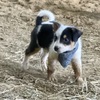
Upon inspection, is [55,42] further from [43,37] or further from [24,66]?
[24,66]

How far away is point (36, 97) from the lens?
4.57 m

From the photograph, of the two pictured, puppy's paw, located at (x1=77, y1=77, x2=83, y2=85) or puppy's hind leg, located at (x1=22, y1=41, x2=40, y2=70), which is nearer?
puppy's paw, located at (x1=77, y1=77, x2=83, y2=85)

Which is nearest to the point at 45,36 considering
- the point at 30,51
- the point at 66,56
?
the point at 30,51

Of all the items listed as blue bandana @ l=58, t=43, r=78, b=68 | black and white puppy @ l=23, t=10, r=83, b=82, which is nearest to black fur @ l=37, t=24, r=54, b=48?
black and white puppy @ l=23, t=10, r=83, b=82

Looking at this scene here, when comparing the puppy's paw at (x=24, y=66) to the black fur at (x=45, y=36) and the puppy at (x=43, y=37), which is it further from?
the black fur at (x=45, y=36)

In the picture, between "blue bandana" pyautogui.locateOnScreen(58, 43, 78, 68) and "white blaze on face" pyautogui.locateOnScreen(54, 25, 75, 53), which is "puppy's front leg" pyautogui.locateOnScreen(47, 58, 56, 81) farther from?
"white blaze on face" pyautogui.locateOnScreen(54, 25, 75, 53)

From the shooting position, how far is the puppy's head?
14.9 ft

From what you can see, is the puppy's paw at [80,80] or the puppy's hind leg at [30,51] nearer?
the puppy's paw at [80,80]

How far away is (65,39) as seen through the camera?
455 centimetres

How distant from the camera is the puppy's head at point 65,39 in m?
4.54

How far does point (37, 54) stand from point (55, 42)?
1871mm

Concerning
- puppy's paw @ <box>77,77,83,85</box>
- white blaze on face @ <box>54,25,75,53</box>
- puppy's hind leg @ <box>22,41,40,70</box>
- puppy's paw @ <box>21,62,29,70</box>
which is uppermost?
white blaze on face @ <box>54,25,75,53</box>

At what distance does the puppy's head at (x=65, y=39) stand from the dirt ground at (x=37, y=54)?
565mm

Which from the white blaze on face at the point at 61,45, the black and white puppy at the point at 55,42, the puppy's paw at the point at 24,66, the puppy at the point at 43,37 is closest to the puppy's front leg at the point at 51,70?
the black and white puppy at the point at 55,42
